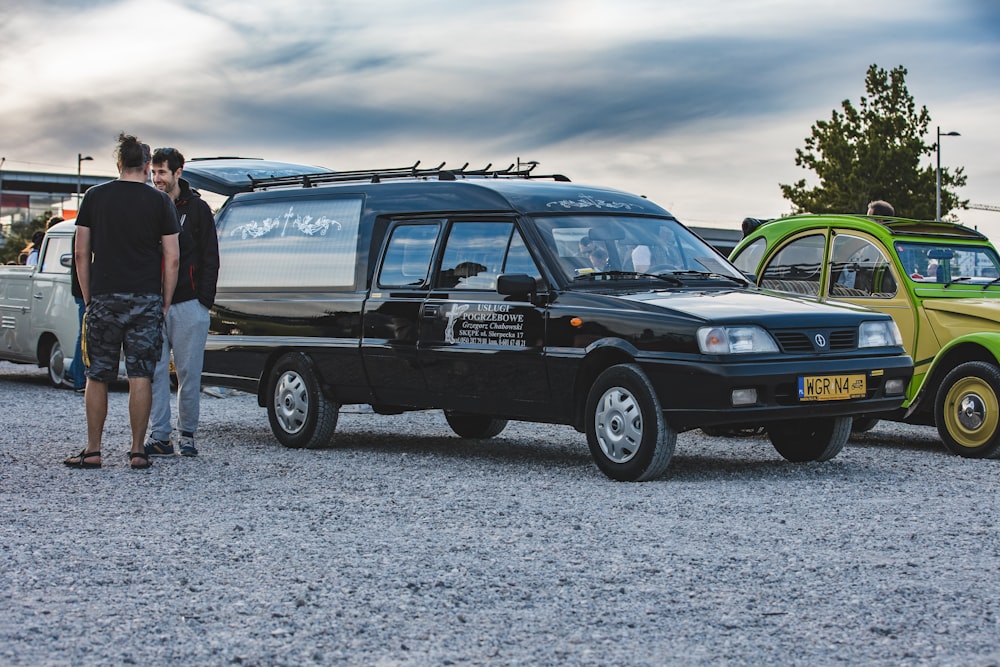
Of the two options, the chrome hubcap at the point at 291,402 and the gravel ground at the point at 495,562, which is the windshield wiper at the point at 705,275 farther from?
the chrome hubcap at the point at 291,402

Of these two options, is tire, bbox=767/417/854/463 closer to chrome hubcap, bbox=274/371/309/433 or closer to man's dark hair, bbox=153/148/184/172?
chrome hubcap, bbox=274/371/309/433

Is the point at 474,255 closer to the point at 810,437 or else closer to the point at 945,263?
the point at 810,437

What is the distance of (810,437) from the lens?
8891 millimetres

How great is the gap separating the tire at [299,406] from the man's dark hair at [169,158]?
1.69 m

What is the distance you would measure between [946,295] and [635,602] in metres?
6.37

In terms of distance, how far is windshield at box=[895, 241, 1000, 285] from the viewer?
10.5 meters

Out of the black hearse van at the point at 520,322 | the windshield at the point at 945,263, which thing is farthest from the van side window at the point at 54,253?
the windshield at the point at 945,263

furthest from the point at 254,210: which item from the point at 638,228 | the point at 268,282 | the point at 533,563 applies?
the point at 533,563

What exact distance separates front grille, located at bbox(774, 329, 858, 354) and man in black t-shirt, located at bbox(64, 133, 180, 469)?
3.90 metres

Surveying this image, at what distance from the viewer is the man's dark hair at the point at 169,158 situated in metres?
9.16

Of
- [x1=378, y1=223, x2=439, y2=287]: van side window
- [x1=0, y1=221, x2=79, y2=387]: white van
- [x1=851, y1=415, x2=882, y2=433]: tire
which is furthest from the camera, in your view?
[x1=0, y1=221, x2=79, y2=387]: white van

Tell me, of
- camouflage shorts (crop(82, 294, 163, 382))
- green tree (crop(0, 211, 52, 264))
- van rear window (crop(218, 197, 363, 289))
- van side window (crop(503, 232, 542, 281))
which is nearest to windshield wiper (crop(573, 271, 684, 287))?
van side window (crop(503, 232, 542, 281))

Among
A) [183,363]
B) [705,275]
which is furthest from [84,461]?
[705,275]

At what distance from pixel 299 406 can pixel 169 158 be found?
81.9 inches
